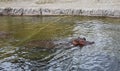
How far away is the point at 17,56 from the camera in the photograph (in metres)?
11.4

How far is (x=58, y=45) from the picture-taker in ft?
41.6

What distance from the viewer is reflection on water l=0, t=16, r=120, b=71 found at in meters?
10.3

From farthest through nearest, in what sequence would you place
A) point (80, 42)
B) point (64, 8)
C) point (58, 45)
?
point (64, 8) < point (58, 45) < point (80, 42)

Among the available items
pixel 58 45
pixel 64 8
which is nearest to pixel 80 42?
pixel 58 45

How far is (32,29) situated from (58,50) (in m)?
4.63

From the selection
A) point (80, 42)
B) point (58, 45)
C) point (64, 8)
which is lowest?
point (58, 45)

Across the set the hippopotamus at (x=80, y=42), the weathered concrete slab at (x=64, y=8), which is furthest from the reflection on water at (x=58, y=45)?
the weathered concrete slab at (x=64, y=8)

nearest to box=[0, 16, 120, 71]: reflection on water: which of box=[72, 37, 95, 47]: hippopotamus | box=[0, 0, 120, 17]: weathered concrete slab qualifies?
box=[72, 37, 95, 47]: hippopotamus

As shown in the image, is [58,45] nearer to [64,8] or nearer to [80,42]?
[80,42]

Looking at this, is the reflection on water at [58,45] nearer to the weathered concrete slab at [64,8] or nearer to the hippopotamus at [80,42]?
the hippopotamus at [80,42]

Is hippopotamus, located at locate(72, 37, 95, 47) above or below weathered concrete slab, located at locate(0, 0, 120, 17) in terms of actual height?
below

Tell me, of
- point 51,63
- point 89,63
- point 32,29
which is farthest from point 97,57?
point 32,29

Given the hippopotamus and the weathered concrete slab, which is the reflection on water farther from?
the weathered concrete slab

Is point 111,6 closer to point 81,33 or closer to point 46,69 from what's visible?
point 81,33
